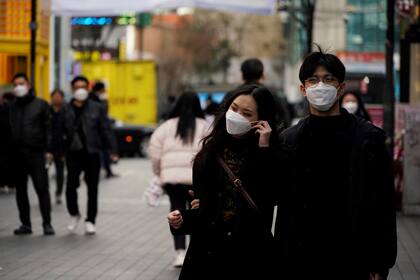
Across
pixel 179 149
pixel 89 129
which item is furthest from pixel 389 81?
pixel 179 149

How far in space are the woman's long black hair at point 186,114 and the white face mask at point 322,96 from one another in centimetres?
529

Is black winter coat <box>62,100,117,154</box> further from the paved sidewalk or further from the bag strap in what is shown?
the bag strap

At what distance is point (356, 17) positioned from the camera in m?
57.2

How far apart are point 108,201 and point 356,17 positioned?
40.7 m

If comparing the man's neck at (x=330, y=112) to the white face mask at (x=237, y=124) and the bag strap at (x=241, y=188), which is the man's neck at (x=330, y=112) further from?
the bag strap at (x=241, y=188)

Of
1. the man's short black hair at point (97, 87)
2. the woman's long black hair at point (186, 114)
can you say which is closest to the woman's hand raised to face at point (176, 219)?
the woman's long black hair at point (186, 114)

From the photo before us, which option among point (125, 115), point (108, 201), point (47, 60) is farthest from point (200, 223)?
point (125, 115)

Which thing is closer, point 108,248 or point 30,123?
point 108,248

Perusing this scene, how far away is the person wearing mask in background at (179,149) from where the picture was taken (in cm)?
1057

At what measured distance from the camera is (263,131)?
5.54 m

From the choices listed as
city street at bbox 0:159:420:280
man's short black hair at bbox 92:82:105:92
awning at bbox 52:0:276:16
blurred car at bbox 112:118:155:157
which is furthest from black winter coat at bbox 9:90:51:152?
blurred car at bbox 112:118:155:157

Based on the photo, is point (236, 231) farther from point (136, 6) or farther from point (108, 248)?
point (136, 6)

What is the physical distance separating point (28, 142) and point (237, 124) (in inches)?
308

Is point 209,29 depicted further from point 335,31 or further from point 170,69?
point 335,31
